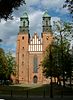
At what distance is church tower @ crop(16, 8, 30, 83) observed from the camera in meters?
118

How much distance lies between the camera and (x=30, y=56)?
12031cm

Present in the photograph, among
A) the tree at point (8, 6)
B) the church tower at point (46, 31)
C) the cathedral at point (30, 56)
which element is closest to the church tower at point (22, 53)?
the cathedral at point (30, 56)

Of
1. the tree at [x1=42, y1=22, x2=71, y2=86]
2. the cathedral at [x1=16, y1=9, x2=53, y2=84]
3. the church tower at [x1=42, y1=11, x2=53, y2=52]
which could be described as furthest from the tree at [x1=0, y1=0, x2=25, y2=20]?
the church tower at [x1=42, y1=11, x2=53, y2=52]

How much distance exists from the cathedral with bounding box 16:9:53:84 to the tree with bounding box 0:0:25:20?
101 meters

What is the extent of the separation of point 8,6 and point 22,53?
105m

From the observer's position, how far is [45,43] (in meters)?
122

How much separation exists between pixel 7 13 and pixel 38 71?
341 ft

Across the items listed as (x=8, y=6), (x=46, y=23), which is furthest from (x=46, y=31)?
(x=8, y=6)

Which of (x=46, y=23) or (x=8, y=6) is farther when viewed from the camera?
(x=46, y=23)

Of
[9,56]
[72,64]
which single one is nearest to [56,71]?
[72,64]

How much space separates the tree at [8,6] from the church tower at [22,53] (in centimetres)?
10192

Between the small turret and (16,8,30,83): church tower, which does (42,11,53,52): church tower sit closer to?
the small turret

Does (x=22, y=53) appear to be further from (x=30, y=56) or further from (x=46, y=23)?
(x=46, y=23)

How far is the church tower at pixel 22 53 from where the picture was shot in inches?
4628
